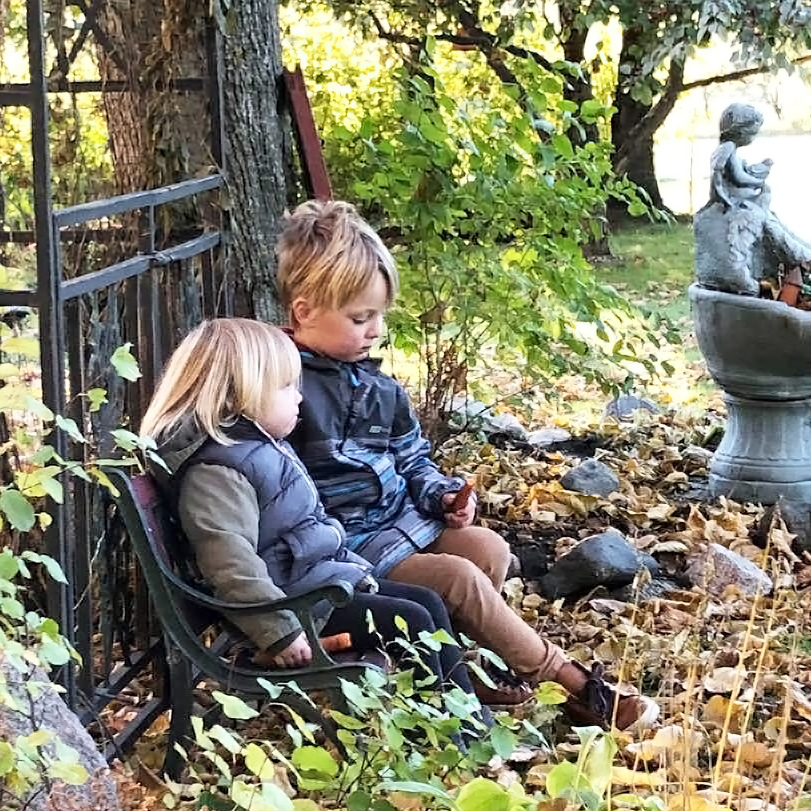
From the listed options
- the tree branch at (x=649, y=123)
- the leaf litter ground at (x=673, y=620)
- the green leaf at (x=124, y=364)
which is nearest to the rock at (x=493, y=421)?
the leaf litter ground at (x=673, y=620)

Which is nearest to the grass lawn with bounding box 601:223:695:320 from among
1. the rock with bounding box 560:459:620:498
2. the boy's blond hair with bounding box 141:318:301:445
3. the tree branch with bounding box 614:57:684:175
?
the tree branch with bounding box 614:57:684:175

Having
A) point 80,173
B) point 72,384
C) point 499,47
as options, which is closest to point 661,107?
point 499,47

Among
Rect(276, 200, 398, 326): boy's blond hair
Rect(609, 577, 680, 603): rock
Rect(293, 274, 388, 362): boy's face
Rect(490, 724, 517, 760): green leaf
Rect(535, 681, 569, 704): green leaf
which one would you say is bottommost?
Rect(609, 577, 680, 603): rock

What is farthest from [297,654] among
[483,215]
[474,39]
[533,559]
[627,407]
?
[474,39]

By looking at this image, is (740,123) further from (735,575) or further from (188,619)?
(188,619)

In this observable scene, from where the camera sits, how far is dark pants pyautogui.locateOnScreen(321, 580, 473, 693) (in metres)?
2.94

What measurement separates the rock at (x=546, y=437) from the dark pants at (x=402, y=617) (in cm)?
359

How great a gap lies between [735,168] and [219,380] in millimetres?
3266

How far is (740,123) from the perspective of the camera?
5.44m

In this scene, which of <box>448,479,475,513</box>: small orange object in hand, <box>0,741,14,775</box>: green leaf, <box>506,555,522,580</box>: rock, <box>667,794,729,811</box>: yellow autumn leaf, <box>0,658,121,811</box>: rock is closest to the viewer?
<box>0,741,14,775</box>: green leaf

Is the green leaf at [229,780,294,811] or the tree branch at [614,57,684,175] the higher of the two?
the tree branch at [614,57,684,175]

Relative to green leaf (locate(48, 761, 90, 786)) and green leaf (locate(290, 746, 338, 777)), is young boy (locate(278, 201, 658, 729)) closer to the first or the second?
green leaf (locate(290, 746, 338, 777))

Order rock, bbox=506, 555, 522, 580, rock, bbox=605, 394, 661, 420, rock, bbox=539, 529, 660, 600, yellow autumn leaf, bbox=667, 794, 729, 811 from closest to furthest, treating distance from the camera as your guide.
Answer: yellow autumn leaf, bbox=667, 794, 729, 811 < rock, bbox=539, 529, 660, 600 < rock, bbox=506, 555, 522, 580 < rock, bbox=605, 394, 661, 420

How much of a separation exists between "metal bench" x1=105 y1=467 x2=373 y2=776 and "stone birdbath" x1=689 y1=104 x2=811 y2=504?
3071 millimetres
